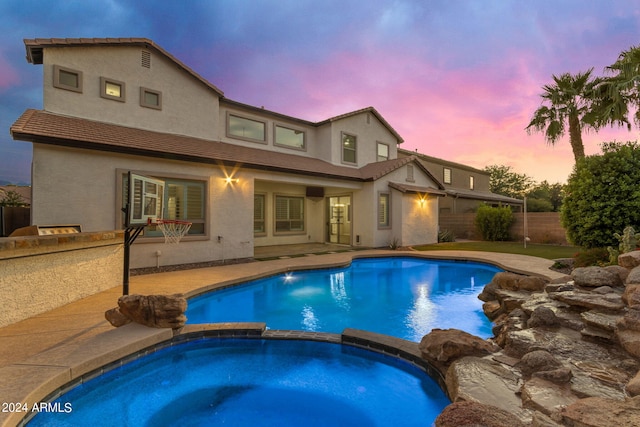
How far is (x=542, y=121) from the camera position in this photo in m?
15.0

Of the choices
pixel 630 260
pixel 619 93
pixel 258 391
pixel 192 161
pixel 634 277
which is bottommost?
pixel 258 391

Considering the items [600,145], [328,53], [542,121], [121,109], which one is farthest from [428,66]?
[600,145]

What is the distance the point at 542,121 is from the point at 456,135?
326 inches

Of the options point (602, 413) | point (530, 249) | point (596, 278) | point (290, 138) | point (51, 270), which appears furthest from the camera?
point (290, 138)

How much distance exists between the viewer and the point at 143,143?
9453mm

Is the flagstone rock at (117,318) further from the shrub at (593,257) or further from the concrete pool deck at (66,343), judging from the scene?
the shrub at (593,257)

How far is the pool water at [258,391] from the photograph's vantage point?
3326mm

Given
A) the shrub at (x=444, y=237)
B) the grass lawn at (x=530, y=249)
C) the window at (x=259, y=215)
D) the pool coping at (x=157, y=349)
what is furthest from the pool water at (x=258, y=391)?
the shrub at (x=444, y=237)

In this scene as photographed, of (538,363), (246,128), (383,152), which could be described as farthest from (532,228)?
(538,363)

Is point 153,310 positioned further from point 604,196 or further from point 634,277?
point 604,196

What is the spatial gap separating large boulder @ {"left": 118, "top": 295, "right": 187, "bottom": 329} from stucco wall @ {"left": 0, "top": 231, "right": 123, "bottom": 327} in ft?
6.11

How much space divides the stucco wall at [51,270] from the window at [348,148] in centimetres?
1278

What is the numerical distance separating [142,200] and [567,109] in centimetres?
1875

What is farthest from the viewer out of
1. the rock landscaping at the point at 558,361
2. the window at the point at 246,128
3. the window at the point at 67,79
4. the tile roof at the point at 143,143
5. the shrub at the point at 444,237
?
the shrub at the point at 444,237
